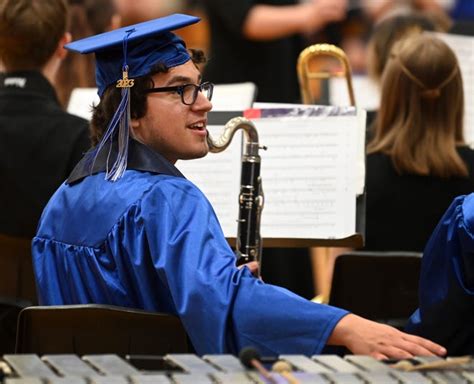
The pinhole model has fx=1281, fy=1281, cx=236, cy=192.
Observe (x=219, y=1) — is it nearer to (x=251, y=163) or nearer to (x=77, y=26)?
(x=77, y=26)

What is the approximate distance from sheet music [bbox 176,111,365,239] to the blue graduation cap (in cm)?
74

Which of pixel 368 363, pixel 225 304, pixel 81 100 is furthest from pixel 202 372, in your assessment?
→ pixel 81 100

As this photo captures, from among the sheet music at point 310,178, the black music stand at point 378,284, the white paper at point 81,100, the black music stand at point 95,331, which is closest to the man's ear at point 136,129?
the black music stand at point 95,331

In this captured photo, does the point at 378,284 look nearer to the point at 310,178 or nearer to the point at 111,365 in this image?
the point at 310,178

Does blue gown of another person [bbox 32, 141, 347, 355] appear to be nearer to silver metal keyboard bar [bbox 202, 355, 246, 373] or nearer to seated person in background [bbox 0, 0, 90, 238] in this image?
silver metal keyboard bar [bbox 202, 355, 246, 373]

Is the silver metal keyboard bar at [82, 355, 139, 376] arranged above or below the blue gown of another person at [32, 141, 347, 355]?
below

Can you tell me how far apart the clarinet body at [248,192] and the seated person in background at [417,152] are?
2.17 feet

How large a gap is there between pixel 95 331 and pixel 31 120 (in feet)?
5.10

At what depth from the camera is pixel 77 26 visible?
5.04m

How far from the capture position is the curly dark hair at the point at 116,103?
3.18 metres

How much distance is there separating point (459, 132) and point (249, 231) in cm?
102

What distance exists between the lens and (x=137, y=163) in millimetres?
3066

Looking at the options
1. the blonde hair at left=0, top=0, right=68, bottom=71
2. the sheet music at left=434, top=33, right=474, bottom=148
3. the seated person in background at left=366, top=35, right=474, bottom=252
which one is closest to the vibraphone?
the seated person in background at left=366, top=35, right=474, bottom=252

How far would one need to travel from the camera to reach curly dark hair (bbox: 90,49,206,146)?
125 inches
